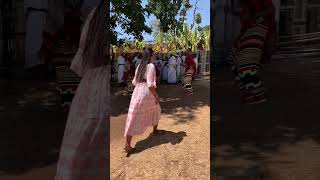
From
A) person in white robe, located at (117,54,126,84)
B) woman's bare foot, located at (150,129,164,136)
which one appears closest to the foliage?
person in white robe, located at (117,54,126,84)

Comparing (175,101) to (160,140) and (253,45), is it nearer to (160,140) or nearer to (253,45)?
(160,140)

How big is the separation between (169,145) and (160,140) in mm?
97

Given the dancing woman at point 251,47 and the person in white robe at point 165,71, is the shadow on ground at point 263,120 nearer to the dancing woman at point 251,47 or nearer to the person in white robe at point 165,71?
the dancing woman at point 251,47

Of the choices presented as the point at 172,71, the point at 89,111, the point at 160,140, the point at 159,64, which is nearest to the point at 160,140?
the point at 160,140

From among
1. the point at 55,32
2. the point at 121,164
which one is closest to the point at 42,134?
the point at 55,32

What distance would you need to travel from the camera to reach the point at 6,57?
8.70ft

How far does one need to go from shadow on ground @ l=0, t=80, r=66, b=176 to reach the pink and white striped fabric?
106 centimetres

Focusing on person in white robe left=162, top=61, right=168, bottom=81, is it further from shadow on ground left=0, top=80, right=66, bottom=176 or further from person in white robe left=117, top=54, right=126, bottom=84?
shadow on ground left=0, top=80, right=66, bottom=176

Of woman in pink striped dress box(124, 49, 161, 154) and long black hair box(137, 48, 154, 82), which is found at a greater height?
long black hair box(137, 48, 154, 82)

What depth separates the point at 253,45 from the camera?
262cm

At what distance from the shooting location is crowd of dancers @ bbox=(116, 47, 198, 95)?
3766 mm

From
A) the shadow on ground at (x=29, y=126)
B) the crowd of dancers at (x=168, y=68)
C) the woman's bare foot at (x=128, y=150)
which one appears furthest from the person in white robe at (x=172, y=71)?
the shadow on ground at (x=29, y=126)

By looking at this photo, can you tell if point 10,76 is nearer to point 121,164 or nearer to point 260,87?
point 121,164

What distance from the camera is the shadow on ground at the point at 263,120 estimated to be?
259 centimetres
